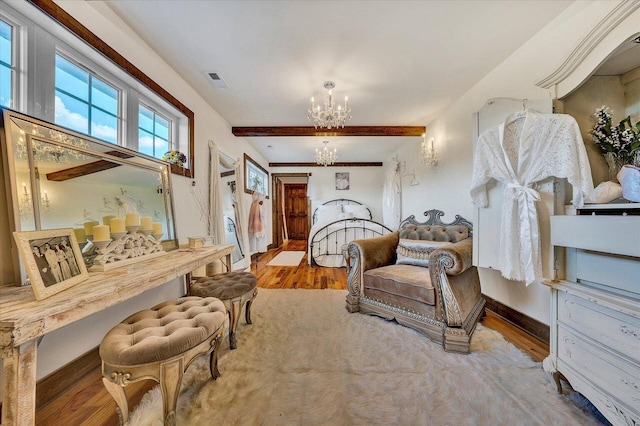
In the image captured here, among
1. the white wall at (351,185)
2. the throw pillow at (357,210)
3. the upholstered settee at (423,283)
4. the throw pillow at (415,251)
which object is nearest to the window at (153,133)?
the upholstered settee at (423,283)

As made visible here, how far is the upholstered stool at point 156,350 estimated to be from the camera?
0.91 m

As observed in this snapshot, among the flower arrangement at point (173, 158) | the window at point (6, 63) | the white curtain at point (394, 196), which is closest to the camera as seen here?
the window at point (6, 63)

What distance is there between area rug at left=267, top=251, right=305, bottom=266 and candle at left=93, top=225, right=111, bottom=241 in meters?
3.22

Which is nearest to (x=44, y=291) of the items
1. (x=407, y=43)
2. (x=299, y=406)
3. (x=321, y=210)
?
(x=299, y=406)

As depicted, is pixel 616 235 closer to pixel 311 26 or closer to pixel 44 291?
pixel 311 26

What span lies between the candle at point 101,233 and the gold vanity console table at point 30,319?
273mm

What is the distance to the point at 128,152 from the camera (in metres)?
1.56

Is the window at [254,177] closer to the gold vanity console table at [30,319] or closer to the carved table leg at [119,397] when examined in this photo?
the gold vanity console table at [30,319]

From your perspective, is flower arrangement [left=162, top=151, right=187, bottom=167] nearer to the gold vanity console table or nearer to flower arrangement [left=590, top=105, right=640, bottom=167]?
the gold vanity console table

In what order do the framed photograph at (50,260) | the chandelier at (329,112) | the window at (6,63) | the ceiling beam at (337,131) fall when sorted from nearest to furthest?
the framed photograph at (50,260) → the window at (6,63) → the chandelier at (329,112) → the ceiling beam at (337,131)

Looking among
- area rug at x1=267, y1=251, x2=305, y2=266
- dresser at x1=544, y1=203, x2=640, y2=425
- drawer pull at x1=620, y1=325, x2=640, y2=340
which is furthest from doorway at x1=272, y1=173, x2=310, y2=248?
drawer pull at x1=620, y1=325, x2=640, y2=340

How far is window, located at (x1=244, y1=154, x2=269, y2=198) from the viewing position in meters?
4.38

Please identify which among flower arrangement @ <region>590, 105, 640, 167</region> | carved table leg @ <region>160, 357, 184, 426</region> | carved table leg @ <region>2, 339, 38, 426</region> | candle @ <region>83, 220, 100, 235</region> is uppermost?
flower arrangement @ <region>590, 105, 640, 167</region>

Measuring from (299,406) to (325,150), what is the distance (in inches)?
164
